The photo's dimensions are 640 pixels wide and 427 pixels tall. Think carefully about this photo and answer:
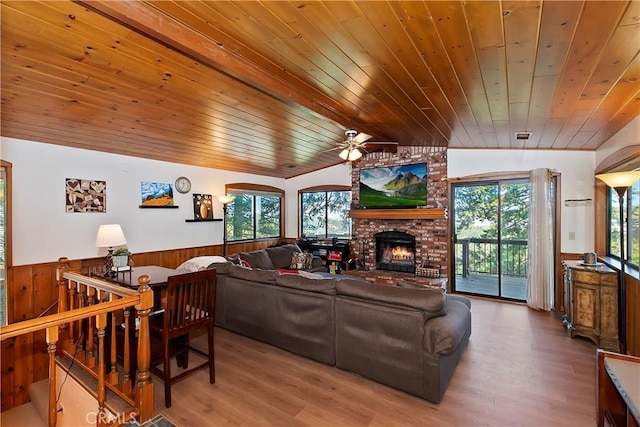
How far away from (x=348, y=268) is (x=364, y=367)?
3.83m

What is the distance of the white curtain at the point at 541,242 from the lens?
4.91m

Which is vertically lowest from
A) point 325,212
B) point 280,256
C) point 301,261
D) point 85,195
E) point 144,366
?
point 144,366

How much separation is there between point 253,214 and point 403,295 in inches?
202

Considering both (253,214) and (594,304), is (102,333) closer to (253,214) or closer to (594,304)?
(594,304)

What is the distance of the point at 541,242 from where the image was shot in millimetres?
4949

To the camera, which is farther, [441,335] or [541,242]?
[541,242]

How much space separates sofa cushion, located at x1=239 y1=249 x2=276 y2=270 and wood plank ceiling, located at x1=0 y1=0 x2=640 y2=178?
7.76 ft

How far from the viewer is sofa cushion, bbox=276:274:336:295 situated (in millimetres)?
3193

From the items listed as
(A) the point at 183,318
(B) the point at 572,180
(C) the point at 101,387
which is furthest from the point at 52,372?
(B) the point at 572,180

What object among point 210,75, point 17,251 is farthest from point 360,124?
point 17,251

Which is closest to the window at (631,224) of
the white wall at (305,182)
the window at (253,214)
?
the white wall at (305,182)

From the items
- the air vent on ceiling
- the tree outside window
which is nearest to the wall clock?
the tree outside window

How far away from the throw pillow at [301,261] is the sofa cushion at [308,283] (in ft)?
9.50

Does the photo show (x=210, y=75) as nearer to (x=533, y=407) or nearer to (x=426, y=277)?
(x=533, y=407)
